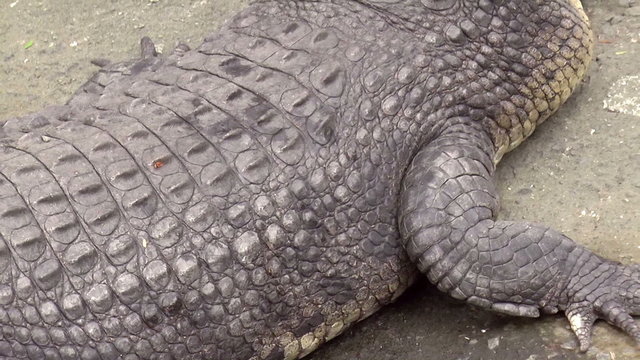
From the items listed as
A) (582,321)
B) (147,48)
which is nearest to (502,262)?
(582,321)

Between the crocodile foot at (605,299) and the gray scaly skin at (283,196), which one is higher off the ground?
the gray scaly skin at (283,196)

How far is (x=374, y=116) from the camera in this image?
386 cm

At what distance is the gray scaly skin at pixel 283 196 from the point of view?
3424mm

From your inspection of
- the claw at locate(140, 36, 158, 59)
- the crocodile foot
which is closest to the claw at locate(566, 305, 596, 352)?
the crocodile foot

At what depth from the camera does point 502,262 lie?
3.68m

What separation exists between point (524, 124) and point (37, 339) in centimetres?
246

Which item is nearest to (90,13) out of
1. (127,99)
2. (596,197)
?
(127,99)

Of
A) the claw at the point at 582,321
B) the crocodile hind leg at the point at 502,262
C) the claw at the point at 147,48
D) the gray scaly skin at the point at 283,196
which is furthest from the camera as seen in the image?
the claw at the point at 147,48

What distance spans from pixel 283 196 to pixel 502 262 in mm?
955

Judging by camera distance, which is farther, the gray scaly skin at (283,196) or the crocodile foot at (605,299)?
the crocodile foot at (605,299)

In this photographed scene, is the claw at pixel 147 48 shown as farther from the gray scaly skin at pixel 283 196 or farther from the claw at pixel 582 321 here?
the claw at pixel 582 321

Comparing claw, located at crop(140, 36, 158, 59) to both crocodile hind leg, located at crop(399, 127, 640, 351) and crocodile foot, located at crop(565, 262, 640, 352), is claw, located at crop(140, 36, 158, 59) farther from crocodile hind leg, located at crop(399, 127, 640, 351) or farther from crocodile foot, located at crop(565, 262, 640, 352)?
crocodile foot, located at crop(565, 262, 640, 352)

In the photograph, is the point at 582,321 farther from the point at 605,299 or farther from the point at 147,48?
the point at 147,48

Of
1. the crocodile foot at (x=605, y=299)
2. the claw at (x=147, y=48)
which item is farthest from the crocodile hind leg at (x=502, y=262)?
the claw at (x=147, y=48)
